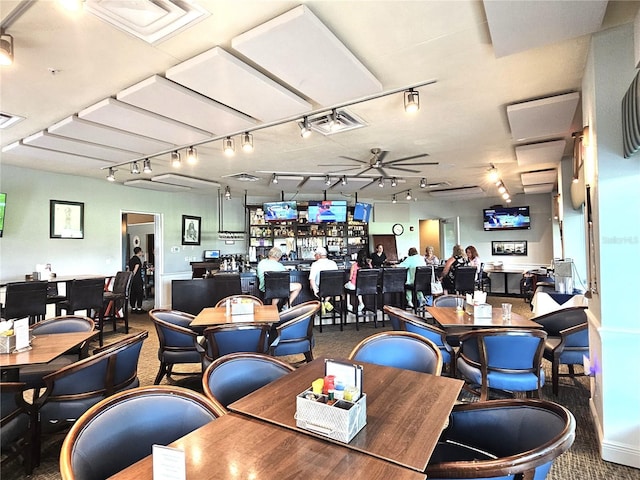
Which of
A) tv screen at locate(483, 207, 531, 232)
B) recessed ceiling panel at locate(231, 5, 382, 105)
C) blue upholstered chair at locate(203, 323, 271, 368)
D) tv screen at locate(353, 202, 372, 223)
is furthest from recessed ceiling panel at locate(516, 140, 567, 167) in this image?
tv screen at locate(483, 207, 531, 232)

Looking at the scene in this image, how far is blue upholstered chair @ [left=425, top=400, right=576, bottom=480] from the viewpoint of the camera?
115 cm

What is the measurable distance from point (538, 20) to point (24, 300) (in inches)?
259

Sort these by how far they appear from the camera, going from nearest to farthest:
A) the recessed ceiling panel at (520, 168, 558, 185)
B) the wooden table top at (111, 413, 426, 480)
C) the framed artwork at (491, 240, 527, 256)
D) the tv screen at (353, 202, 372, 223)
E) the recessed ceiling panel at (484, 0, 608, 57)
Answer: the wooden table top at (111, 413, 426, 480), the recessed ceiling panel at (484, 0, 608, 57), the recessed ceiling panel at (520, 168, 558, 185), the tv screen at (353, 202, 372, 223), the framed artwork at (491, 240, 527, 256)

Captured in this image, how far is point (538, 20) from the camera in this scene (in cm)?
220

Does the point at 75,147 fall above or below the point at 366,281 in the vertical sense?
above

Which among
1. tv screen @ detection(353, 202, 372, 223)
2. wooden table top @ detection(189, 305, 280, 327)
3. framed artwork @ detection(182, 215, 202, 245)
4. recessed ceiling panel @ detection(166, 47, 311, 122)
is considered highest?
recessed ceiling panel @ detection(166, 47, 311, 122)

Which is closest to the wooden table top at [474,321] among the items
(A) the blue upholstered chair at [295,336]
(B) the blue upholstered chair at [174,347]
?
(A) the blue upholstered chair at [295,336]

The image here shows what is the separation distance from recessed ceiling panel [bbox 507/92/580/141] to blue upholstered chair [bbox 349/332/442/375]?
284 cm

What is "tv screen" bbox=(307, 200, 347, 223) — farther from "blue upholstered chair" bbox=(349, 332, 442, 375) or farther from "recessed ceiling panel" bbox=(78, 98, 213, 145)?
"blue upholstered chair" bbox=(349, 332, 442, 375)

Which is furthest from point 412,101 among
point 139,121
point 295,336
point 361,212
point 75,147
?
point 361,212

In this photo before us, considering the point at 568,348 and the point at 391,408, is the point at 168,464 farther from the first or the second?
the point at 568,348

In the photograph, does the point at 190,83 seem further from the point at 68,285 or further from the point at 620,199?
the point at 68,285

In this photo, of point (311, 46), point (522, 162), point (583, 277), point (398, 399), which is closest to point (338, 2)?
point (311, 46)

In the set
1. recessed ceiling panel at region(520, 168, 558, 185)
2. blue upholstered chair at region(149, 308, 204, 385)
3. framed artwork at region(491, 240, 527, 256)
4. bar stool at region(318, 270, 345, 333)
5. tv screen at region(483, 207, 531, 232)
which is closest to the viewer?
blue upholstered chair at region(149, 308, 204, 385)
